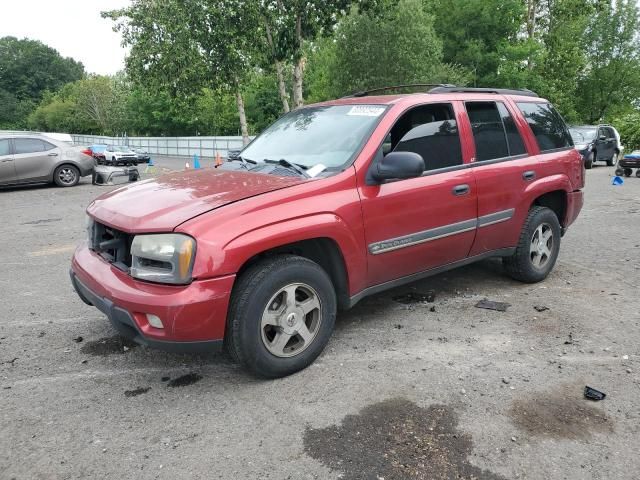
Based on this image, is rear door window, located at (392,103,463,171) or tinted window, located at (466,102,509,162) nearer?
rear door window, located at (392,103,463,171)

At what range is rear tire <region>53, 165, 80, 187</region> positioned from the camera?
14.3m

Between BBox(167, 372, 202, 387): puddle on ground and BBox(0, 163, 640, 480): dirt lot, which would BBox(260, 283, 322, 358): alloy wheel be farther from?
BBox(167, 372, 202, 387): puddle on ground

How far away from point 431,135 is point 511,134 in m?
1.10

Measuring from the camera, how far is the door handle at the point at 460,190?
407 centimetres

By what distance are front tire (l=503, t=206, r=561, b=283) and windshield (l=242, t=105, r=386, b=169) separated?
204 centimetres

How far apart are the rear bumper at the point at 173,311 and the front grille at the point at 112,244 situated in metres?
0.20

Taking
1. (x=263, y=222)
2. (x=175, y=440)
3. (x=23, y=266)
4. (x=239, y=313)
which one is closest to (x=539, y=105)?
(x=263, y=222)

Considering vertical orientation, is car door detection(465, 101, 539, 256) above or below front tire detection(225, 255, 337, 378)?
above

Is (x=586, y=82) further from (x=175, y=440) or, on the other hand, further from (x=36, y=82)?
(x=36, y=82)

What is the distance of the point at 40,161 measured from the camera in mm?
13922

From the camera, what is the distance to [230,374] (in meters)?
3.37

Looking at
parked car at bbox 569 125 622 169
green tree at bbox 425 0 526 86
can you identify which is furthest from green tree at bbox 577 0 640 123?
parked car at bbox 569 125 622 169

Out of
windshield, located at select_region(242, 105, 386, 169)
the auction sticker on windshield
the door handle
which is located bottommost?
the door handle

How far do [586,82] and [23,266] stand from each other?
43.5 m
